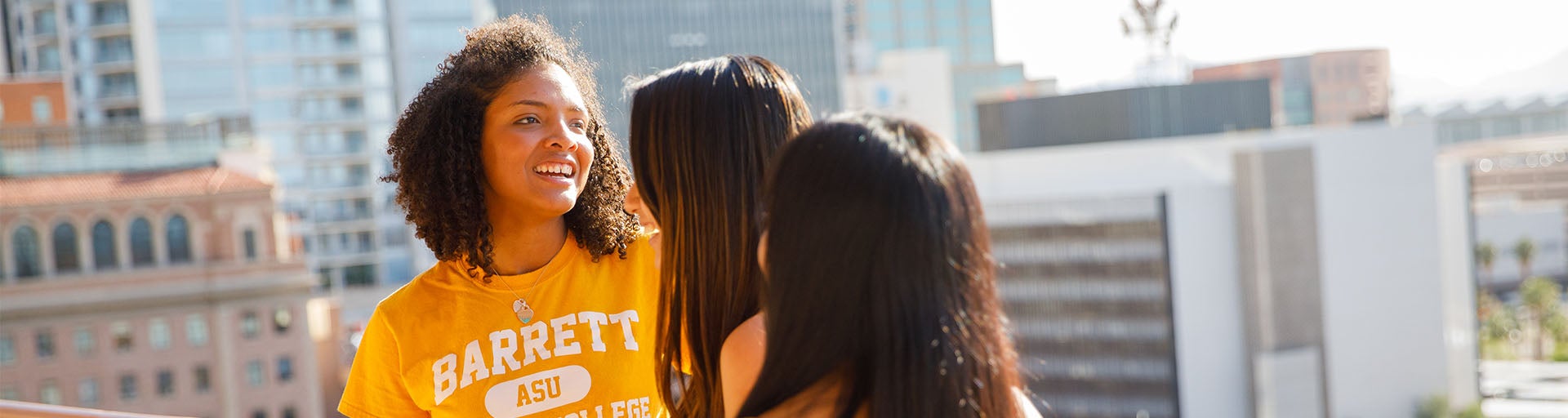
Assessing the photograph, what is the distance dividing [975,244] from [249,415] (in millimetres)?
24843

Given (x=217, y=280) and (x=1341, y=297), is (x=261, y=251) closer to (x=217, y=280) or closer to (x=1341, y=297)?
(x=217, y=280)

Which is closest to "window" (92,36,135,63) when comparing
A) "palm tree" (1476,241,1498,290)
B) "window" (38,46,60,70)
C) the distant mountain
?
"window" (38,46,60,70)

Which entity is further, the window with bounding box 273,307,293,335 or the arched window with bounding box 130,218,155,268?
the window with bounding box 273,307,293,335

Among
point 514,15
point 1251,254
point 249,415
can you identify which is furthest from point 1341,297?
point 514,15

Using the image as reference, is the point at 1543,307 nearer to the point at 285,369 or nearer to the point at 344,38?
the point at 344,38

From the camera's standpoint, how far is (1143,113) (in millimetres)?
43938

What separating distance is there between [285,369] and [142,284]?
9.61 ft

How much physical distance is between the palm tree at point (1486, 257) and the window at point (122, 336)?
48719mm

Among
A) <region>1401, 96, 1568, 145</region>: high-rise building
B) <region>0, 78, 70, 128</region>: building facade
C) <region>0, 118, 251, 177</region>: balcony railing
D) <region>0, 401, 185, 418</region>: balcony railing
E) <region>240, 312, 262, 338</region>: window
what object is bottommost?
<region>240, 312, 262, 338</region>: window

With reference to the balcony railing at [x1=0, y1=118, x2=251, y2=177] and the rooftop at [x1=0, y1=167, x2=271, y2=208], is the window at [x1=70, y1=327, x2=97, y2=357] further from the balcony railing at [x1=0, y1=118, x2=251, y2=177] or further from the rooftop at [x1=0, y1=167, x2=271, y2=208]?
the balcony railing at [x1=0, y1=118, x2=251, y2=177]

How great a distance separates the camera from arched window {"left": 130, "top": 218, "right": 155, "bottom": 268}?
71.7ft

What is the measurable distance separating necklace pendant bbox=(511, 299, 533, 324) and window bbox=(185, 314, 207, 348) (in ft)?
75.7

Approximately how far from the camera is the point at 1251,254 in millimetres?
39562

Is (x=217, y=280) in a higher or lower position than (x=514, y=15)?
lower
